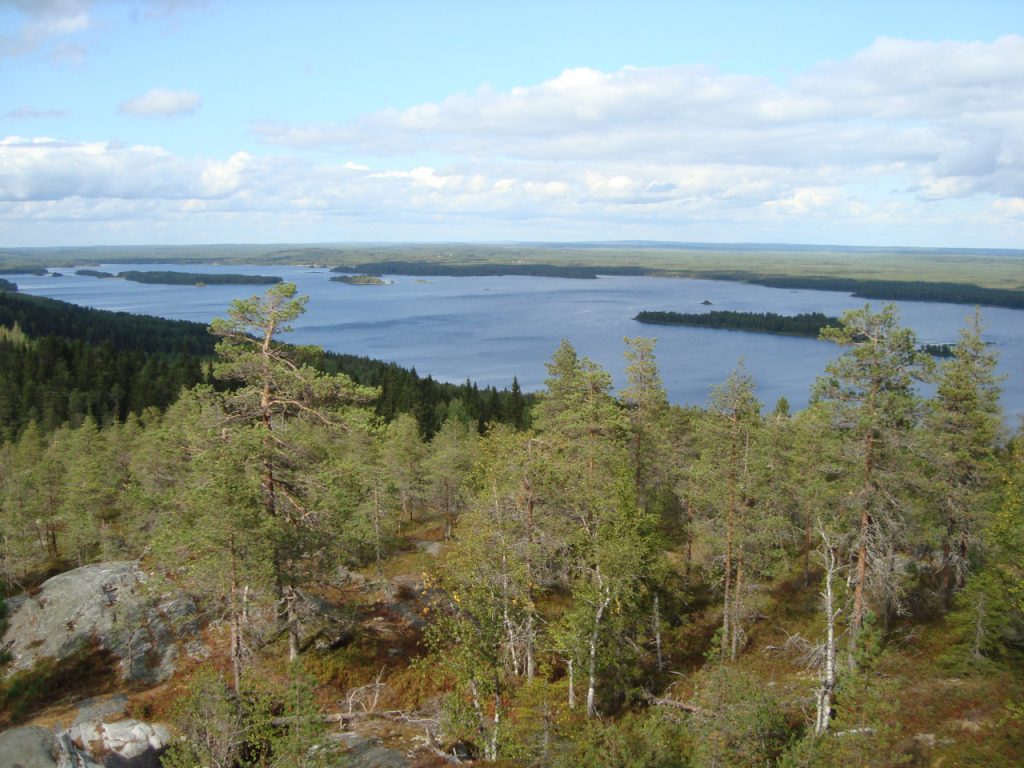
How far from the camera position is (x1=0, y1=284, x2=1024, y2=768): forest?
14.1 meters

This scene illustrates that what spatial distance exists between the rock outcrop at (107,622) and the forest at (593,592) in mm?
1087

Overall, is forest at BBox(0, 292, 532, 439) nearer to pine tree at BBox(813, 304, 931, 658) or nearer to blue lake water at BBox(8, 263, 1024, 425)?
blue lake water at BBox(8, 263, 1024, 425)

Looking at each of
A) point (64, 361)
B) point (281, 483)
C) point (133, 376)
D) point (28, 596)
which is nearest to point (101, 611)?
point (28, 596)

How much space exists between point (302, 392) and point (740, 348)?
5196 inches

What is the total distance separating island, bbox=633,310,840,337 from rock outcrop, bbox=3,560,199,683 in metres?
150

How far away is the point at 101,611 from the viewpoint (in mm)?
24125

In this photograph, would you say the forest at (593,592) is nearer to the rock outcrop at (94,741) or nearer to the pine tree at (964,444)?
the pine tree at (964,444)

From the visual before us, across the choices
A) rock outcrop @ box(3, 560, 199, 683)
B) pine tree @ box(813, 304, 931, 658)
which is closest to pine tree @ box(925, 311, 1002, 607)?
pine tree @ box(813, 304, 931, 658)

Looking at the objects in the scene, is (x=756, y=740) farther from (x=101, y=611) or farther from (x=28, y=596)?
(x=28, y=596)

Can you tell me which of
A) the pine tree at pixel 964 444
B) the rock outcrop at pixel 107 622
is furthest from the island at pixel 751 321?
the rock outcrop at pixel 107 622

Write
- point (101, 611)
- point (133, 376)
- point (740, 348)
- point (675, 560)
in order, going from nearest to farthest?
point (101, 611), point (675, 560), point (133, 376), point (740, 348)

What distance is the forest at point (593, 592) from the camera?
1406cm

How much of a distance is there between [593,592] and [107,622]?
17743 mm

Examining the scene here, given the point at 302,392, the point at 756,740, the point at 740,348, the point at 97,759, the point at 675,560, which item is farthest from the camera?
the point at 740,348
